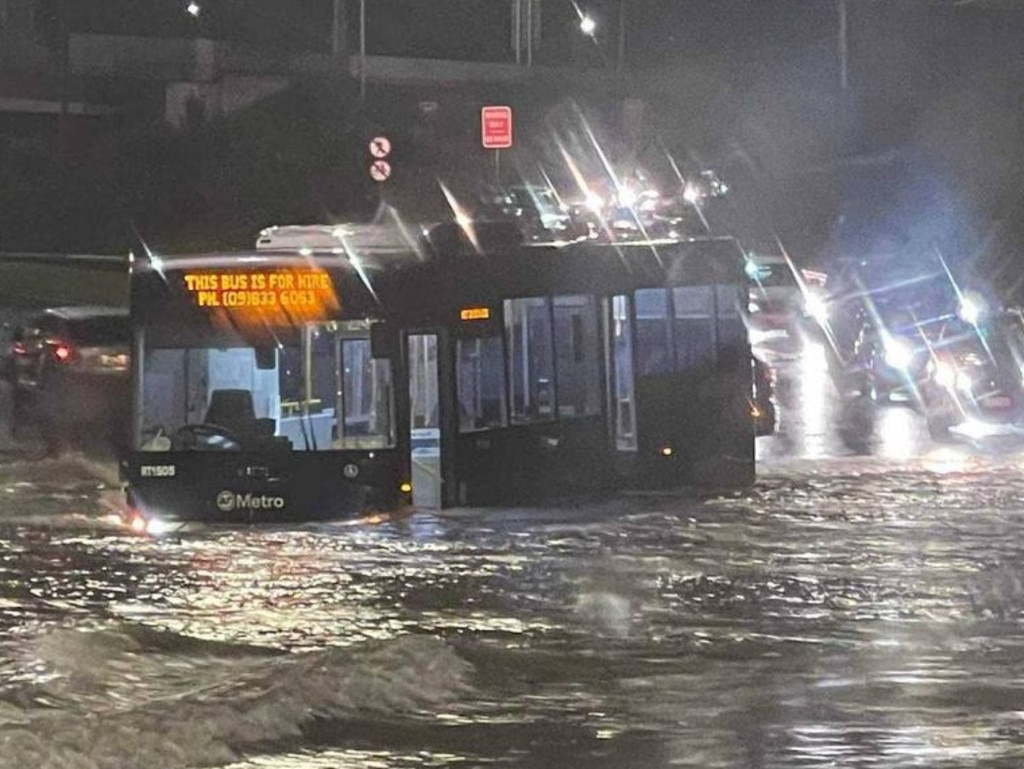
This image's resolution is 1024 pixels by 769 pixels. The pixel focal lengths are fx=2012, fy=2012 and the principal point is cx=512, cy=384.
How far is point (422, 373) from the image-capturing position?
21.5 meters

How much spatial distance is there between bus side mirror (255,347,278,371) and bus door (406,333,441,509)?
1.39 metres

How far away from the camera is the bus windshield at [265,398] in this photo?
67.3 feet

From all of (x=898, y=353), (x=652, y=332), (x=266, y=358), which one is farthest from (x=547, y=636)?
(x=898, y=353)

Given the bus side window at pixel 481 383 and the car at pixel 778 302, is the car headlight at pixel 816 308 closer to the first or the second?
the car at pixel 778 302

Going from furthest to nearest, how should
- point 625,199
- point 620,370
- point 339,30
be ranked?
point 339,30 → point 625,199 → point 620,370

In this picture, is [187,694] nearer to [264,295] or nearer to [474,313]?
[264,295]

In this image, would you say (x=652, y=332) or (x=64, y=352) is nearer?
(x=652, y=332)

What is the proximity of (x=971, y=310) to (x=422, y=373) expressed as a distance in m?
19.1

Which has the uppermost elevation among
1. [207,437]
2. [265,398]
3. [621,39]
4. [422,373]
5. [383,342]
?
[621,39]

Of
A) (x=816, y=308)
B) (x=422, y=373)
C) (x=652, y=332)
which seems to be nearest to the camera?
(x=422, y=373)

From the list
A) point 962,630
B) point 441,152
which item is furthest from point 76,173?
point 962,630

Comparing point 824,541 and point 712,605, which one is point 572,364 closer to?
point 824,541

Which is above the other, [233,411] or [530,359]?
[530,359]

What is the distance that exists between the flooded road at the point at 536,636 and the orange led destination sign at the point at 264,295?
2210 millimetres
